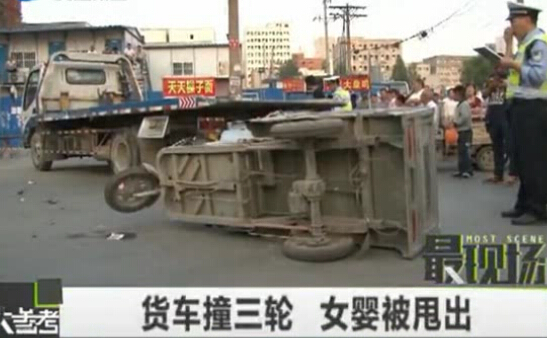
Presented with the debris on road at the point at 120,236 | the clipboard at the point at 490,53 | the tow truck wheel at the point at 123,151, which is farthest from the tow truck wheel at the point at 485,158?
the debris on road at the point at 120,236

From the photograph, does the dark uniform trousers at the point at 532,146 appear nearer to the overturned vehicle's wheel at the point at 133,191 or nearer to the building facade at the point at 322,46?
the overturned vehicle's wheel at the point at 133,191

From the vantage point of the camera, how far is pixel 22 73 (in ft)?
69.6

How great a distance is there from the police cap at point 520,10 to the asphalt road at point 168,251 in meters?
1.63

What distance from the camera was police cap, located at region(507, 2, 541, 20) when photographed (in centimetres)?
492

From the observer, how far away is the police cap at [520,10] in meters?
4.92

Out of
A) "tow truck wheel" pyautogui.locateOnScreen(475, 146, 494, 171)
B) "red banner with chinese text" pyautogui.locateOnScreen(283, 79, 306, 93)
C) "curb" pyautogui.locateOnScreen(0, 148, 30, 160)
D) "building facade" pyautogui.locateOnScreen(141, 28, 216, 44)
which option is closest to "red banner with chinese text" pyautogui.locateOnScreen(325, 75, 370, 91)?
"red banner with chinese text" pyautogui.locateOnScreen(283, 79, 306, 93)

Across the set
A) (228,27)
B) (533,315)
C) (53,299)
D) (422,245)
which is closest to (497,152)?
(422,245)

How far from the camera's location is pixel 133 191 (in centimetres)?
561

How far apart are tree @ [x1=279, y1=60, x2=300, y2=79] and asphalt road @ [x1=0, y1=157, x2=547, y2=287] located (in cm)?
2710

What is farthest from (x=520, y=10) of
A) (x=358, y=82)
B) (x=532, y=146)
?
(x=358, y=82)

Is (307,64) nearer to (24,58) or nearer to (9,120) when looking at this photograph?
(24,58)

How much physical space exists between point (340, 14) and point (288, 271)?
35478mm

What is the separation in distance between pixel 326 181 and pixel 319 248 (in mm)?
548

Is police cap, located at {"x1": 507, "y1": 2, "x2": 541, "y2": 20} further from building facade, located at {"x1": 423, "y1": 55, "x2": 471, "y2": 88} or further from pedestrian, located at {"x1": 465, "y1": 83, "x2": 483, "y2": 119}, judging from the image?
building facade, located at {"x1": 423, "y1": 55, "x2": 471, "y2": 88}
